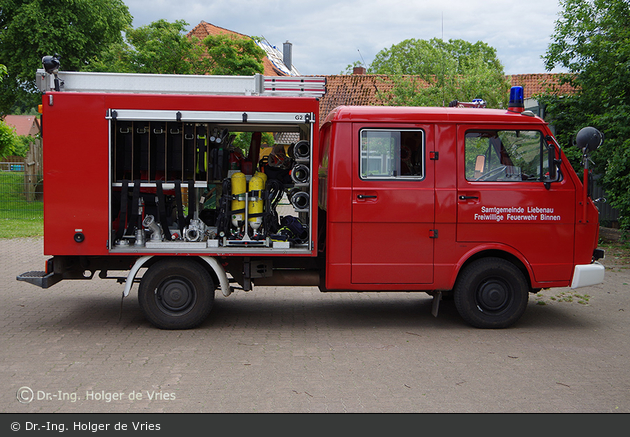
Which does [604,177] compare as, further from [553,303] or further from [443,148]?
[443,148]

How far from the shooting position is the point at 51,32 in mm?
24266

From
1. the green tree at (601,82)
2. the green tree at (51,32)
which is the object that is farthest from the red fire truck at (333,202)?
the green tree at (51,32)

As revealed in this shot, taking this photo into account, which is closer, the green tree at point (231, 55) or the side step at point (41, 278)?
the side step at point (41, 278)

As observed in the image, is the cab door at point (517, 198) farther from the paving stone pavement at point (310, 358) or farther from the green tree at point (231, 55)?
the green tree at point (231, 55)

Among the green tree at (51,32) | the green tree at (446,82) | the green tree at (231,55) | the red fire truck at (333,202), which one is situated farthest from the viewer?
the green tree at (51,32)

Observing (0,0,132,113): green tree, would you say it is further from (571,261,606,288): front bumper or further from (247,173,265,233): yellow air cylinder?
(571,261,606,288): front bumper

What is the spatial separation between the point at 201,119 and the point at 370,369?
3.08 meters

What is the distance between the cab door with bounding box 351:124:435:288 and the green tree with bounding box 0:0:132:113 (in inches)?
827

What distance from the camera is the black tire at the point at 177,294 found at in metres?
6.18

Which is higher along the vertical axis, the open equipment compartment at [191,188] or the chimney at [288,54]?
the chimney at [288,54]

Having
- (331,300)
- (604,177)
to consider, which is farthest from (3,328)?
(604,177)

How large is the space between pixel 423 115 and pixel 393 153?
54cm

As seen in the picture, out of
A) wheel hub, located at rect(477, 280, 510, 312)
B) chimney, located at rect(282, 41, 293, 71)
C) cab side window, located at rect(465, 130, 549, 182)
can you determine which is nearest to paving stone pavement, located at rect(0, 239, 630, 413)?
wheel hub, located at rect(477, 280, 510, 312)

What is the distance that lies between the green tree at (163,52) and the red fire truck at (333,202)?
38.1 ft
